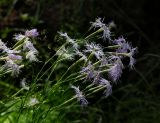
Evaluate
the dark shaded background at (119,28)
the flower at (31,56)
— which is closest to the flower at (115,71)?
the flower at (31,56)

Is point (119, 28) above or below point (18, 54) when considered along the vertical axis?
above

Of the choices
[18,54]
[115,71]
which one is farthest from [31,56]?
[115,71]

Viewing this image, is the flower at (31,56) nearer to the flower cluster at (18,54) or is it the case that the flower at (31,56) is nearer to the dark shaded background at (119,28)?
the flower cluster at (18,54)

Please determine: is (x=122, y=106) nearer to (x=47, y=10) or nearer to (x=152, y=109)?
(x=152, y=109)

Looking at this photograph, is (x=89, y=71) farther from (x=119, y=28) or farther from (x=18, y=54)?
(x=119, y=28)

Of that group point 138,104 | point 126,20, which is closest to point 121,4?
point 126,20
